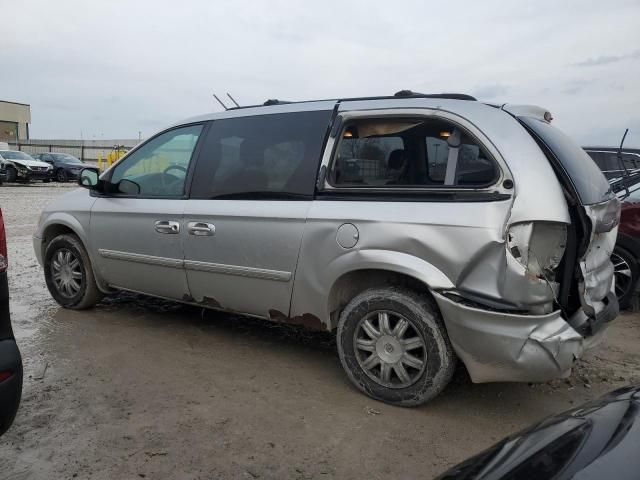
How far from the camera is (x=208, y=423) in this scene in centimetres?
296

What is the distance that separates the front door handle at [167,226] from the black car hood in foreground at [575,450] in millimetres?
2937

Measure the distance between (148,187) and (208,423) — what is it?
7.25 feet

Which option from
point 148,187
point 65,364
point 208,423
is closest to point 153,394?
point 208,423

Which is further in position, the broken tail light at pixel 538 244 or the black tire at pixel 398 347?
the black tire at pixel 398 347

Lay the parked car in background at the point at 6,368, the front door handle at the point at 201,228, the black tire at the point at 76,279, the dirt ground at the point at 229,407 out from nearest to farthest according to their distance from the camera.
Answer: the parked car in background at the point at 6,368 → the dirt ground at the point at 229,407 → the front door handle at the point at 201,228 → the black tire at the point at 76,279

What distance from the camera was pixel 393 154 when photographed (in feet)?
11.1

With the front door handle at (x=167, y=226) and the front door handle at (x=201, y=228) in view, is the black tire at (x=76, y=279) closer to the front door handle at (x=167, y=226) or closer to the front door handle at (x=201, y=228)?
the front door handle at (x=167, y=226)

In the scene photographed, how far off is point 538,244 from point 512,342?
1.76 feet

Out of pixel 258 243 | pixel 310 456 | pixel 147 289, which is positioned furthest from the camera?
pixel 147 289

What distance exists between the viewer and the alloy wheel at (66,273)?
4852 millimetres

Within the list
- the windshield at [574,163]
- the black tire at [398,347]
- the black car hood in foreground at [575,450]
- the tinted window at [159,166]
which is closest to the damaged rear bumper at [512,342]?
the black tire at [398,347]

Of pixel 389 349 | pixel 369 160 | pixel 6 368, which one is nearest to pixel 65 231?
pixel 6 368

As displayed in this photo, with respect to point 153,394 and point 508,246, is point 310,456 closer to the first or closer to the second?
point 153,394

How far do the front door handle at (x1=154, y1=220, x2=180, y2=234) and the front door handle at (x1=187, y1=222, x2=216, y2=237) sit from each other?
126 mm
